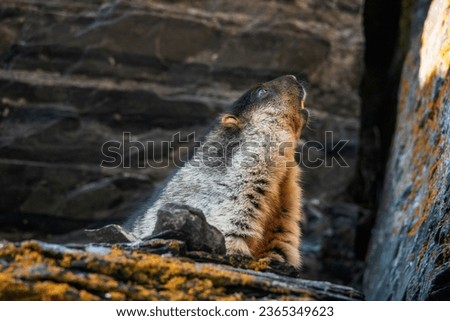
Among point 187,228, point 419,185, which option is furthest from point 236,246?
point 419,185

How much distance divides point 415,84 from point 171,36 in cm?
345

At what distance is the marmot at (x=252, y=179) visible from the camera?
26.0 feet

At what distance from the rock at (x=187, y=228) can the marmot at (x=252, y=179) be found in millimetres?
914

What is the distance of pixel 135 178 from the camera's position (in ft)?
36.4

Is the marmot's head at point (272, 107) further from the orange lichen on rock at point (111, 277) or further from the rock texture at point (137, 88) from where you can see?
the orange lichen on rock at point (111, 277)

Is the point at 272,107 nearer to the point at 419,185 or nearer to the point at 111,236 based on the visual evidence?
the point at 419,185

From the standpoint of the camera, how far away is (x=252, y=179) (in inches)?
324

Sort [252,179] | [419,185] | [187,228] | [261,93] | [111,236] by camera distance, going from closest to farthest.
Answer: [187,228] < [111,236] < [252,179] < [419,185] < [261,93]

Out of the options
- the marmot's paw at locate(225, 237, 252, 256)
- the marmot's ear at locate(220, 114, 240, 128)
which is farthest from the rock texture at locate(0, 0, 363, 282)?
the marmot's paw at locate(225, 237, 252, 256)

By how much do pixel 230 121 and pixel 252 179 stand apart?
1.02 metres

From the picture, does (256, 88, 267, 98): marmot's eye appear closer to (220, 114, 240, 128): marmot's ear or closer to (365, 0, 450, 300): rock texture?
(220, 114, 240, 128): marmot's ear

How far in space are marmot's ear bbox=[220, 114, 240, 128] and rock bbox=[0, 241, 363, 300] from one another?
287 cm

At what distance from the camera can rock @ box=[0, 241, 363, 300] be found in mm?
5621
